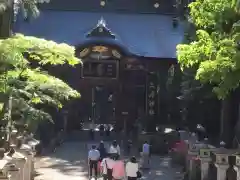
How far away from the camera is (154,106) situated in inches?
1088

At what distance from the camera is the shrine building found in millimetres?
29375

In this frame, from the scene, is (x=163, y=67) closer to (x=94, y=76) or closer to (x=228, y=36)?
(x=94, y=76)

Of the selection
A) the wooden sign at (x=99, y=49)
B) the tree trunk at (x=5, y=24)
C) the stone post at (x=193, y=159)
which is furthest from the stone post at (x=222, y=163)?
the wooden sign at (x=99, y=49)

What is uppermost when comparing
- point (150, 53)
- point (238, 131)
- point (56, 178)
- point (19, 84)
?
point (150, 53)

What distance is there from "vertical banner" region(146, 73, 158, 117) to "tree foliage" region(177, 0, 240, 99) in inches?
489

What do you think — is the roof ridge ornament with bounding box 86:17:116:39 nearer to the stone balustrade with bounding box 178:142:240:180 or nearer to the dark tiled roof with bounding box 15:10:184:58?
the dark tiled roof with bounding box 15:10:184:58

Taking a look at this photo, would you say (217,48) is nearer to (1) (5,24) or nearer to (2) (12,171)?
(1) (5,24)

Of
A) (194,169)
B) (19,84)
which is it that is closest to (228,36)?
(19,84)

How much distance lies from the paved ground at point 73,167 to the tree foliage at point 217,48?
6.78m

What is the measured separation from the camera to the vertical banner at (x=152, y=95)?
2745 centimetres

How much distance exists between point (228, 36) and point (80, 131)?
18.8 m

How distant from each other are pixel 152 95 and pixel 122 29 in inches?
297

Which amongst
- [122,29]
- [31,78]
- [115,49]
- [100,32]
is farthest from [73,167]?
[122,29]

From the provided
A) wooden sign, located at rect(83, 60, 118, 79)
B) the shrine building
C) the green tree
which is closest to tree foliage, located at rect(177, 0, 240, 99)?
the green tree
